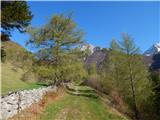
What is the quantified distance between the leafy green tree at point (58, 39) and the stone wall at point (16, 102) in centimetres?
1154

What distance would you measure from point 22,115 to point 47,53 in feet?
57.5

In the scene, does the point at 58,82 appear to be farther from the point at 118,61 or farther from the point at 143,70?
the point at 143,70

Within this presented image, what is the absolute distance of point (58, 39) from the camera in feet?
127

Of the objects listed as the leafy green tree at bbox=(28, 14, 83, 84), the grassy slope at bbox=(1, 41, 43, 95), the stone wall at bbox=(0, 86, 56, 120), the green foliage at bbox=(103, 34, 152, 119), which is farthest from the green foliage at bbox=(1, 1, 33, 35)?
the green foliage at bbox=(103, 34, 152, 119)

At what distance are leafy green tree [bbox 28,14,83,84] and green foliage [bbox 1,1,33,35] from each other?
47.7 ft

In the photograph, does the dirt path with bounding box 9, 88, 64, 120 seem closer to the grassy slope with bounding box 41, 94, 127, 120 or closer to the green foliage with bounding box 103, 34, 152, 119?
the grassy slope with bounding box 41, 94, 127, 120

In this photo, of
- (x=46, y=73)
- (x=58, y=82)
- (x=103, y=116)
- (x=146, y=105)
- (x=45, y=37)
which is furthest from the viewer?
(x=146, y=105)

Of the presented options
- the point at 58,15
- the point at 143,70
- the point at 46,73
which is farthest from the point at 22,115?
the point at 143,70

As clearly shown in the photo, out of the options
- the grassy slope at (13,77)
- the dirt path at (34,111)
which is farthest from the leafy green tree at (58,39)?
the dirt path at (34,111)

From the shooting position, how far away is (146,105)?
168ft

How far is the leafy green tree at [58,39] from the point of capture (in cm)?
3806

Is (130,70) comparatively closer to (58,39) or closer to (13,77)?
(58,39)

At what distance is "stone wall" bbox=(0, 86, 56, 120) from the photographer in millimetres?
19297

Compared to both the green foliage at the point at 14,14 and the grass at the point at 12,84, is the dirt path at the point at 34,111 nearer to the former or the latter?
the grass at the point at 12,84
